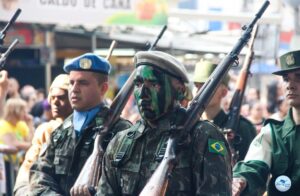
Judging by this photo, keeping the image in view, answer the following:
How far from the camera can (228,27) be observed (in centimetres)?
3459

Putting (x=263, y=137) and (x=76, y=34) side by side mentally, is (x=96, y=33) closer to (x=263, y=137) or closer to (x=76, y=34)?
(x=76, y=34)

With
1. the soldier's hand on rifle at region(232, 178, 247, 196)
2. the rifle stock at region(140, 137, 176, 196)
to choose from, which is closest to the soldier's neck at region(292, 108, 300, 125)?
the soldier's hand on rifle at region(232, 178, 247, 196)

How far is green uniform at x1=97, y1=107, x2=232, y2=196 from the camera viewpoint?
6.09 meters

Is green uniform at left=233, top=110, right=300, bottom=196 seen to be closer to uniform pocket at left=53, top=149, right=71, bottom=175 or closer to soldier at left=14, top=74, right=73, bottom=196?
uniform pocket at left=53, top=149, right=71, bottom=175

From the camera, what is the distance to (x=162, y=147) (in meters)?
6.23

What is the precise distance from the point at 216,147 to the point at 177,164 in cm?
23

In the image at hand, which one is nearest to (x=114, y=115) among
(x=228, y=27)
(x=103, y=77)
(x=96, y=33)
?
(x=103, y=77)

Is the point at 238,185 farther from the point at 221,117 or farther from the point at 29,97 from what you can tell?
the point at 29,97

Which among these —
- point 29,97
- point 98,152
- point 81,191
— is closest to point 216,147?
point 81,191

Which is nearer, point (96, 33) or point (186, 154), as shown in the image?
point (186, 154)

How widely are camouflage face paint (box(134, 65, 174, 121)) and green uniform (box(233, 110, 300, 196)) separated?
96 centimetres

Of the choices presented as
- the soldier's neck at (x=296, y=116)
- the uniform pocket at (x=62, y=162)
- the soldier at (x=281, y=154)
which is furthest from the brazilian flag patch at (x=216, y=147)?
the uniform pocket at (x=62, y=162)

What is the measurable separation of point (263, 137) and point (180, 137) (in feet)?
3.76

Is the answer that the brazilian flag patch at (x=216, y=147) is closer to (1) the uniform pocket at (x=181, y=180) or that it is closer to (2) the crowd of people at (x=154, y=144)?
(2) the crowd of people at (x=154, y=144)
